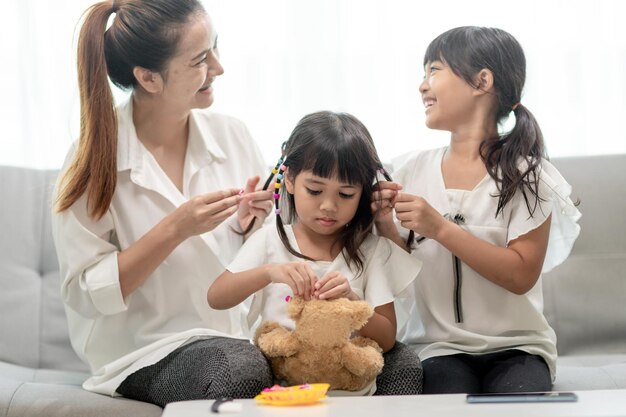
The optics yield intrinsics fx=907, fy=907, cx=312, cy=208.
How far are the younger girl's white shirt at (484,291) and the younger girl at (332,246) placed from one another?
145mm

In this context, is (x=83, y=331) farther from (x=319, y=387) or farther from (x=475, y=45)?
(x=475, y=45)

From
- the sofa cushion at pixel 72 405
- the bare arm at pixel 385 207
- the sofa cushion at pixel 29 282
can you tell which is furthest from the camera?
the sofa cushion at pixel 29 282

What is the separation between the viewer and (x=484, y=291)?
1966 millimetres

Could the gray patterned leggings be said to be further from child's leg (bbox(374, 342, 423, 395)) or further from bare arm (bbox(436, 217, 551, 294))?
bare arm (bbox(436, 217, 551, 294))

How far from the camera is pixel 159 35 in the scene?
1.95m

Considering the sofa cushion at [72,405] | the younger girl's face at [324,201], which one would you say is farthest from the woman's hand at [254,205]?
the sofa cushion at [72,405]

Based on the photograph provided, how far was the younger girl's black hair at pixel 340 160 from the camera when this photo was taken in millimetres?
1783

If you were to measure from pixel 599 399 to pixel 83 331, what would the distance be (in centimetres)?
115

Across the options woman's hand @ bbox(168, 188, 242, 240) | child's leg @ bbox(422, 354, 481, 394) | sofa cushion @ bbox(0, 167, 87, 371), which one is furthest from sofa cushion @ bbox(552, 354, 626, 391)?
sofa cushion @ bbox(0, 167, 87, 371)

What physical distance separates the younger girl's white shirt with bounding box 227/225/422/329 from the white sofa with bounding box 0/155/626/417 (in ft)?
1.82

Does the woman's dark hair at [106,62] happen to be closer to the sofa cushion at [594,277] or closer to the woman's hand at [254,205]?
the woman's hand at [254,205]

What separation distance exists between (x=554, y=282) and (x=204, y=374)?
3.45ft

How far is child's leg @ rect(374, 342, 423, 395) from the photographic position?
5.82 feet

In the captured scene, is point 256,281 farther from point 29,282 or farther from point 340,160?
point 29,282
